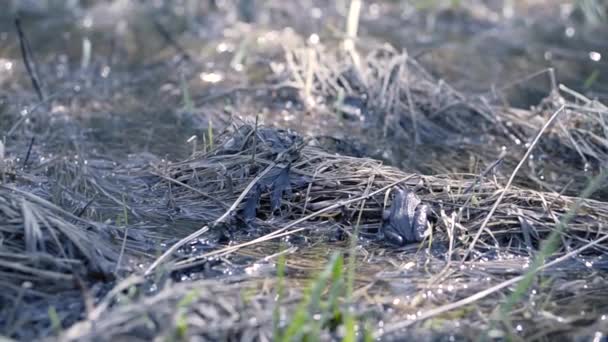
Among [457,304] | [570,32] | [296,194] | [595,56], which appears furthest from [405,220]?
[570,32]

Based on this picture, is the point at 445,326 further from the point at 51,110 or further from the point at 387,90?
the point at 51,110

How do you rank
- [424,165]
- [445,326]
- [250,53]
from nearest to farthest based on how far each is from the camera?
[445,326] < [424,165] < [250,53]

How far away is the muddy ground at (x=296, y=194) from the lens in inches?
93.7

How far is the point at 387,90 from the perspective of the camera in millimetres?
4727

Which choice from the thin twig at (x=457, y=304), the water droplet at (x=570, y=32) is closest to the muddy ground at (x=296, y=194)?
the thin twig at (x=457, y=304)

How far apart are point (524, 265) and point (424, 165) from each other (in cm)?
124

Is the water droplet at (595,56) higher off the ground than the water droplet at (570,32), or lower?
lower

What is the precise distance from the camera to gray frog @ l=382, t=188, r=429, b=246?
2.93 meters

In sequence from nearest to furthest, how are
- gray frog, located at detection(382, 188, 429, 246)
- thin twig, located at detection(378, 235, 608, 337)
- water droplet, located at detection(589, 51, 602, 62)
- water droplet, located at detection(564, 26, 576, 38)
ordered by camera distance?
1. thin twig, located at detection(378, 235, 608, 337)
2. gray frog, located at detection(382, 188, 429, 246)
3. water droplet, located at detection(589, 51, 602, 62)
4. water droplet, located at detection(564, 26, 576, 38)

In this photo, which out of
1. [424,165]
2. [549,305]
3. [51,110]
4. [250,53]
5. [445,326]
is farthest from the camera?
[250,53]

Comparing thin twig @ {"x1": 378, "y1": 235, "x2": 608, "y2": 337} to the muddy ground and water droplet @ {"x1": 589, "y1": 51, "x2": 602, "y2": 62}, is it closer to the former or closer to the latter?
the muddy ground

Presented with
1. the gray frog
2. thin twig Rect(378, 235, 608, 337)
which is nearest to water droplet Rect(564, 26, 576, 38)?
the gray frog

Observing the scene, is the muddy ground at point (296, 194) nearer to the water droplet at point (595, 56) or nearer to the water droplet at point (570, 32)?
the water droplet at point (595, 56)

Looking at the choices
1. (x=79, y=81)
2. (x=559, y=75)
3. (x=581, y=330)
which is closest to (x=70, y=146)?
(x=79, y=81)
